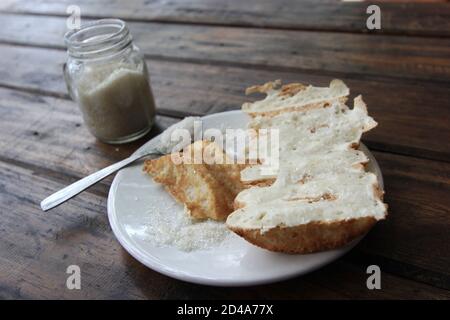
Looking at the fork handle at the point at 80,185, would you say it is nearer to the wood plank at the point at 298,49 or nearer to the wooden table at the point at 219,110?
the wooden table at the point at 219,110

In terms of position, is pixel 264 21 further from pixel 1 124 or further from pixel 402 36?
pixel 1 124

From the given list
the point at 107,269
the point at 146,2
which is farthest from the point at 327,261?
the point at 146,2

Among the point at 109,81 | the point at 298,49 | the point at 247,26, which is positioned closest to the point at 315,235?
the point at 109,81

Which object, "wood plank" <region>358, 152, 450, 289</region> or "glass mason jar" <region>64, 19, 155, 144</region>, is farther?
"glass mason jar" <region>64, 19, 155, 144</region>

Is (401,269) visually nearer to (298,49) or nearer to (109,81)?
(109,81)

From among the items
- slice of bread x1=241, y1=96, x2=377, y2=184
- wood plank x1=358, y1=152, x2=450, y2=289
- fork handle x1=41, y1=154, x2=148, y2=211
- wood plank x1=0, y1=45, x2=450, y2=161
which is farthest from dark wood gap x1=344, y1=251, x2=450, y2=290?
fork handle x1=41, y1=154, x2=148, y2=211

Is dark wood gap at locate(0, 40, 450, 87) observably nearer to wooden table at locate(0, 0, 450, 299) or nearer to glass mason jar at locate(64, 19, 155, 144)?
wooden table at locate(0, 0, 450, 299)
